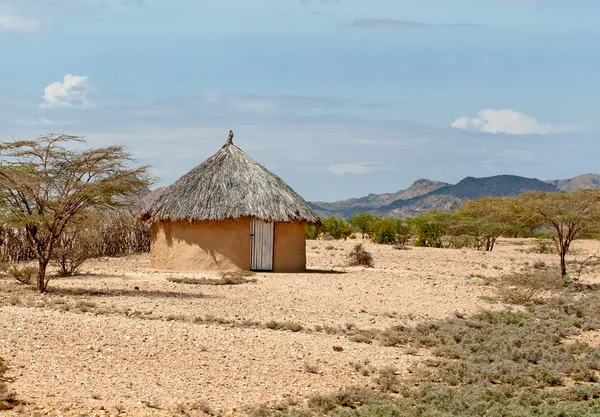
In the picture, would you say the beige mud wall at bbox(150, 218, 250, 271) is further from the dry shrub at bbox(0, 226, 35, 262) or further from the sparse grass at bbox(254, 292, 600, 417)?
the sparse grass at bbox(254, 292, 600, 417)

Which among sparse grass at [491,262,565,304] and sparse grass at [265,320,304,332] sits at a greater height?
sparse grass at [491,262,565,304]

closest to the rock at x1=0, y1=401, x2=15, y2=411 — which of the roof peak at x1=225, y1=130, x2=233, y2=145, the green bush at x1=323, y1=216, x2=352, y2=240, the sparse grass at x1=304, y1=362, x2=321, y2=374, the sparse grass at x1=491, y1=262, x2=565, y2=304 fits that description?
the sparse grass at x1=304, y1=362, x2=321, y2=374

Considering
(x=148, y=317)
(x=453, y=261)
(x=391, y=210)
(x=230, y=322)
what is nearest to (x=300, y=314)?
(x=230, y=322)

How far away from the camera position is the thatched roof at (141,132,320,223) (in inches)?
Result: 822

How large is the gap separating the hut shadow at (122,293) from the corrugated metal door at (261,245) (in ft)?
18.3

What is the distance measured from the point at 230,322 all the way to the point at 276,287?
5.38 metres

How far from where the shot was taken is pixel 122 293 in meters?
15.3

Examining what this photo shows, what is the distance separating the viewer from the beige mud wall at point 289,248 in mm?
21531

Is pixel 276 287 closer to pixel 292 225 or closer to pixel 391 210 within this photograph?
pixel 292 225

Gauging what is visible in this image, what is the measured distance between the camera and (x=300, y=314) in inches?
533

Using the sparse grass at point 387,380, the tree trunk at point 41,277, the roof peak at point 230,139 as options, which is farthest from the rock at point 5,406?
the roof peak at point 230,139

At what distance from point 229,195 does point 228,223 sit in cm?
82

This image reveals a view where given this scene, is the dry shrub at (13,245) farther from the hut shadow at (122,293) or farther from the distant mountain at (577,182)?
the distant mountain at (577,182)

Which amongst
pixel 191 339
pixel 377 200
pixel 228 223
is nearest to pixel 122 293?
pixel 191 339
